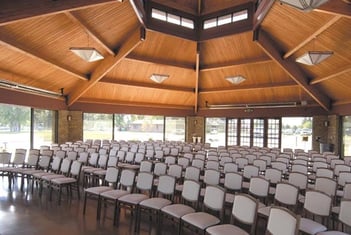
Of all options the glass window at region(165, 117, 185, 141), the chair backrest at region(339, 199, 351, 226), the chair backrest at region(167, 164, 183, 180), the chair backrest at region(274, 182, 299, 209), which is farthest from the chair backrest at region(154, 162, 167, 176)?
the glass window at region(165, 117, 185, 141)

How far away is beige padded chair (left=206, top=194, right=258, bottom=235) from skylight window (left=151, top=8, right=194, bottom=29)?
28.0 ft

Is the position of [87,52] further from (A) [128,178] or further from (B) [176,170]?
(B) [176,170]

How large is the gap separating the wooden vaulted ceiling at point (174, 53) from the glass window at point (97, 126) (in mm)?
616

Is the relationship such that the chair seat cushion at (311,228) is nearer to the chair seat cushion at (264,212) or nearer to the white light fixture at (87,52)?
the chair seat cushion at (264,212)

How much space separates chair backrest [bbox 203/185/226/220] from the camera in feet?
14.7

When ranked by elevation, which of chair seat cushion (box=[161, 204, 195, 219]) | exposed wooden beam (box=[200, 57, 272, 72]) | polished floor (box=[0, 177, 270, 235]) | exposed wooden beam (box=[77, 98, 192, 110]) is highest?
exposed wooden beam (box=[200, 57, 272, 72])

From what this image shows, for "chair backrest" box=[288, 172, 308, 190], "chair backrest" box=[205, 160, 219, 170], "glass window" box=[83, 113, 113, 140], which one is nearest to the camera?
"chair backrest" box=[288, 172, 308, 190]

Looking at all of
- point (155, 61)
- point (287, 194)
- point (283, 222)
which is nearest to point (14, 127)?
point (155, 61)

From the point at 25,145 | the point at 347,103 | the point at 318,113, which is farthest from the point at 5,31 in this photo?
the point at 318,113

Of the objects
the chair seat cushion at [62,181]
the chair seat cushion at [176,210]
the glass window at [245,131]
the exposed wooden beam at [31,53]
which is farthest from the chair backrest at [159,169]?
the glass window at [245,131]

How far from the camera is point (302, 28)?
351 inches

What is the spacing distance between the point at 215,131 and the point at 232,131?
45.3 inches

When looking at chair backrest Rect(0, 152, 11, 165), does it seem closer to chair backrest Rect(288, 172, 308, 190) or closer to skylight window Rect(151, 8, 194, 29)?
skylight window Rect(151, 8, 194, 29)

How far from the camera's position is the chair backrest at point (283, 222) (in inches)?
128
